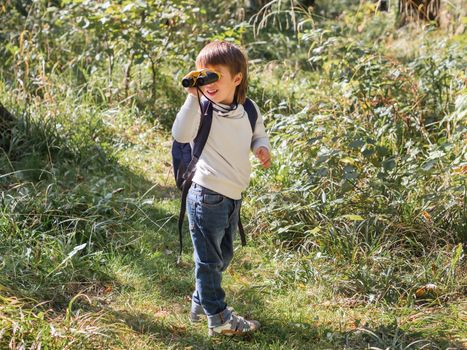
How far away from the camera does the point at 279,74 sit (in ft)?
29.8

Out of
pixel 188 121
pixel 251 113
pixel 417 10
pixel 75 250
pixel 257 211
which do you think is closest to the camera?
pixel 188 121

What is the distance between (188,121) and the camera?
334 cm

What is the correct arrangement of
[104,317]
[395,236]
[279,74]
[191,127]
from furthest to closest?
[279,74]
[395,236]
[104,317]
[191,127]

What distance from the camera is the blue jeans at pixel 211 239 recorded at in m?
3.47

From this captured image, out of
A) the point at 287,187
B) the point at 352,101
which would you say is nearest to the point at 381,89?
the point at 352,101

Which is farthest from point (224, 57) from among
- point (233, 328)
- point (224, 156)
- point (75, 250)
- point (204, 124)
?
point (75, 250)

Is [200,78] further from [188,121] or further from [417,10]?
[417,10]

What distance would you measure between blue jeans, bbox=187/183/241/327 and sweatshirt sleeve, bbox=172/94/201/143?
0.88 feet

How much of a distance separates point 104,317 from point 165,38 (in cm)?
419

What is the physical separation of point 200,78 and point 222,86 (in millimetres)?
209

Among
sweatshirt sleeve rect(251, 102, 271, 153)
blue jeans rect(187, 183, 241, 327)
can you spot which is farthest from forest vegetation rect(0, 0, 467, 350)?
sweatshirt sleeve rect(251, 102, 271, 153)

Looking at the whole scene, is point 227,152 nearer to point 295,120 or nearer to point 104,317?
point 104,317

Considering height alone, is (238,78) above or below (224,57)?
below

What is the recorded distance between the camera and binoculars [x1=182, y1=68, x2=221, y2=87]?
3.20m
